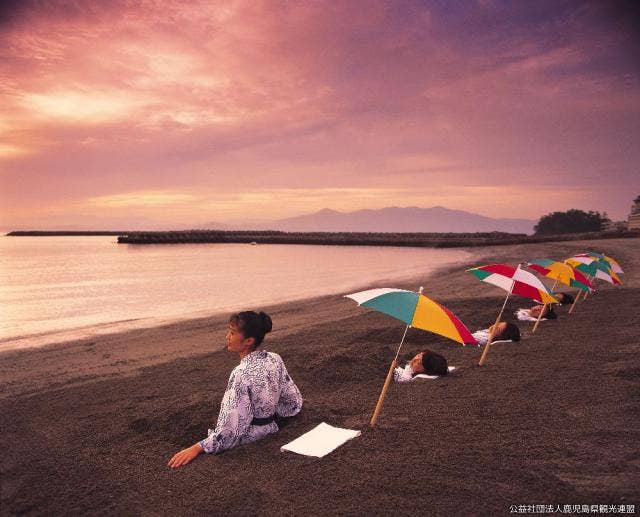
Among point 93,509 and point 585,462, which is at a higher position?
point 585,462

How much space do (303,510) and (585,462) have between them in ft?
10.6

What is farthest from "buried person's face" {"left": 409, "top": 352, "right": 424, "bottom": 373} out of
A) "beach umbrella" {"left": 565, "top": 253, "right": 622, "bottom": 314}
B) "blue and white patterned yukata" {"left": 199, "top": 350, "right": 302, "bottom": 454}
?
"beach umbrella" {"left": 565, "top": 253, "right": 622, "bottom": 314}

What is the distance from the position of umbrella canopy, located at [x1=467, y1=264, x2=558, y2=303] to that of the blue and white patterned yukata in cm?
529

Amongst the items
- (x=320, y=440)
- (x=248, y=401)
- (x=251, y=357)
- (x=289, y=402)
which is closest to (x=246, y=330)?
(x=251, y=357)

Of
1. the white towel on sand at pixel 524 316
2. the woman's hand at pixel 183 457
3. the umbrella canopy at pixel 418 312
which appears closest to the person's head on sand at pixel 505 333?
the white towel on sand at pixel 524 316

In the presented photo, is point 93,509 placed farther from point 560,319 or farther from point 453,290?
point 453,290

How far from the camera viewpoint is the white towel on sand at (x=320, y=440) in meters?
5.52

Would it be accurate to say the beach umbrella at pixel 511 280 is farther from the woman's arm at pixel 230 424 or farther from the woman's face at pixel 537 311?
the woman's arm at pixel 230 424

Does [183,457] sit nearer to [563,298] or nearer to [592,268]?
[592,268]

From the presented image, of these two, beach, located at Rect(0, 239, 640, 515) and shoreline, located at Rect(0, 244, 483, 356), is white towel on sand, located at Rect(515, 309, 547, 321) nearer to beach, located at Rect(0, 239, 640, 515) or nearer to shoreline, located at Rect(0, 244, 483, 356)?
beach, located at Rect(0, 239, 640, 515)

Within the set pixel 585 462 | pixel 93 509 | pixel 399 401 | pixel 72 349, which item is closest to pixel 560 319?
pixel 399 401

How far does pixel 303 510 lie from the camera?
435 centimetres

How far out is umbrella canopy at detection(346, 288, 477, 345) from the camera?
566cm

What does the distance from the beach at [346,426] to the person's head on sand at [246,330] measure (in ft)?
4.48
